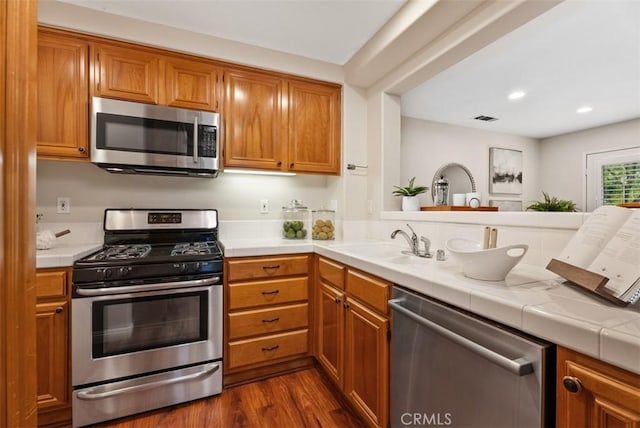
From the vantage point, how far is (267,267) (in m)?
1.92

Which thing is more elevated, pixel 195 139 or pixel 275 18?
pixel 275 18

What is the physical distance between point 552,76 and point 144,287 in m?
3.50

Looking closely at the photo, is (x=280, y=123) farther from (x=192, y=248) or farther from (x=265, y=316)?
(x=265, y=316)

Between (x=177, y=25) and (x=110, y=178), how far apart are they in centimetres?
116

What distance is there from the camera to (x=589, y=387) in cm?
63

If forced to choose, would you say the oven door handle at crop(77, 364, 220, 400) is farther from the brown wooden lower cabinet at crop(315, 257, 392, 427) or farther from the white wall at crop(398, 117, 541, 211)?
the white wall at crop(398, 117, 541, 211)

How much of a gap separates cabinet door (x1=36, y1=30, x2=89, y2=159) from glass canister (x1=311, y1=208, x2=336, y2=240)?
160cm

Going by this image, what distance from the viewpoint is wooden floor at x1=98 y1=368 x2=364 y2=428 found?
155cm

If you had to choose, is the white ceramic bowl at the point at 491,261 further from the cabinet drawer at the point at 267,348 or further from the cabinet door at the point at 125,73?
the cabinet door at the point at 125,73

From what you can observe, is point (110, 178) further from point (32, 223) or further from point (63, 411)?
point (32, 223)

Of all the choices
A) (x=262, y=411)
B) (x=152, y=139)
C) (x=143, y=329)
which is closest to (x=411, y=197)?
(x=262, y=411)

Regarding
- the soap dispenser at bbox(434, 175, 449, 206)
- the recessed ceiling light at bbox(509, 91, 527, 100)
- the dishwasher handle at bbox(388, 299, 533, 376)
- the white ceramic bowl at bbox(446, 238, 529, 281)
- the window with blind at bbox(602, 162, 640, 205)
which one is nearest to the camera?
the dishwasher handle at bbox(388, 299, 533, 376)

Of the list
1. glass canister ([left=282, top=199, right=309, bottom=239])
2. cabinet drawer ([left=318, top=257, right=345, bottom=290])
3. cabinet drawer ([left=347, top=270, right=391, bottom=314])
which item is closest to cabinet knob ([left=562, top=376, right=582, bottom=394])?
cabinet drawer ([left=347, top=270, right=391, bottom=314])

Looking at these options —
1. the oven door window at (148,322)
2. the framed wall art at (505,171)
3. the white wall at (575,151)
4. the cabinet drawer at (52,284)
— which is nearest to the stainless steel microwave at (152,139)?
the cabinet drawer at (52,284)
